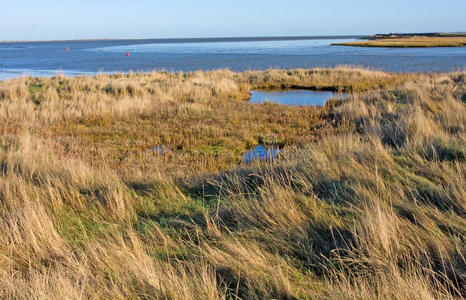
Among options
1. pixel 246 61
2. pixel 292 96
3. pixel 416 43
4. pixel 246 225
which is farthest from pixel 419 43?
pixel 246 225

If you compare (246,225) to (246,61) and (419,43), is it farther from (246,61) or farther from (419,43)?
(419,43)

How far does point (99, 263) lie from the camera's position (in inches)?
131

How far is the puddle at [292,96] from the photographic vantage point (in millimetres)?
19469

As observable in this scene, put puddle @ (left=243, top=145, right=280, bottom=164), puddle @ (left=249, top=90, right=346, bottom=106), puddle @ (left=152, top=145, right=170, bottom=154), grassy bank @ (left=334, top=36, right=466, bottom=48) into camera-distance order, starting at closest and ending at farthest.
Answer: puddle @ (left=243, top=145, right=280, bottom=164) → puddle @ (left=152, top=145, right=170, bottom=154) → puddle @ (left=249, top=90, right=346, bottom=106) → grassy bank @ (left=334, top=36, right=466, bottom=48)

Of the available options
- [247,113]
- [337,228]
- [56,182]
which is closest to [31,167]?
[56,182]

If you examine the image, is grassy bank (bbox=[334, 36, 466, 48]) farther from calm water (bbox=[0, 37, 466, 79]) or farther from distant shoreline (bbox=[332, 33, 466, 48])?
calm water (bbox=[0, 37, 466, 79])

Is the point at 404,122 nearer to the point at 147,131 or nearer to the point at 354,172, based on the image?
the point at 354,172

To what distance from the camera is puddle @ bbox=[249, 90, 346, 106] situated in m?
19.5

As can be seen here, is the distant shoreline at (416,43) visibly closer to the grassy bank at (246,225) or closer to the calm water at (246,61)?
the calm water at (246,61)

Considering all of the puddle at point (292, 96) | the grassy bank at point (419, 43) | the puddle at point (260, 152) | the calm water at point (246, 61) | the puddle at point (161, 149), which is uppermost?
the grassy bank at point (419, 43)

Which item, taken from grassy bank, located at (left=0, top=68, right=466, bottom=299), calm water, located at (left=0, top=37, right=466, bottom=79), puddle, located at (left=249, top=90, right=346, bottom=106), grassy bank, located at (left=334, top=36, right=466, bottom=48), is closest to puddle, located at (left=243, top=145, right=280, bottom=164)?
grassy bank, located at (left=0, top=68, right=466, bottom=299)

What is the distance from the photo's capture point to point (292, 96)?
21703 mm

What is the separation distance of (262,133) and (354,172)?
22.4 feet

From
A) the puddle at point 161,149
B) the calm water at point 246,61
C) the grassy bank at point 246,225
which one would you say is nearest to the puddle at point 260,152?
the grassy bank at point 246,225
